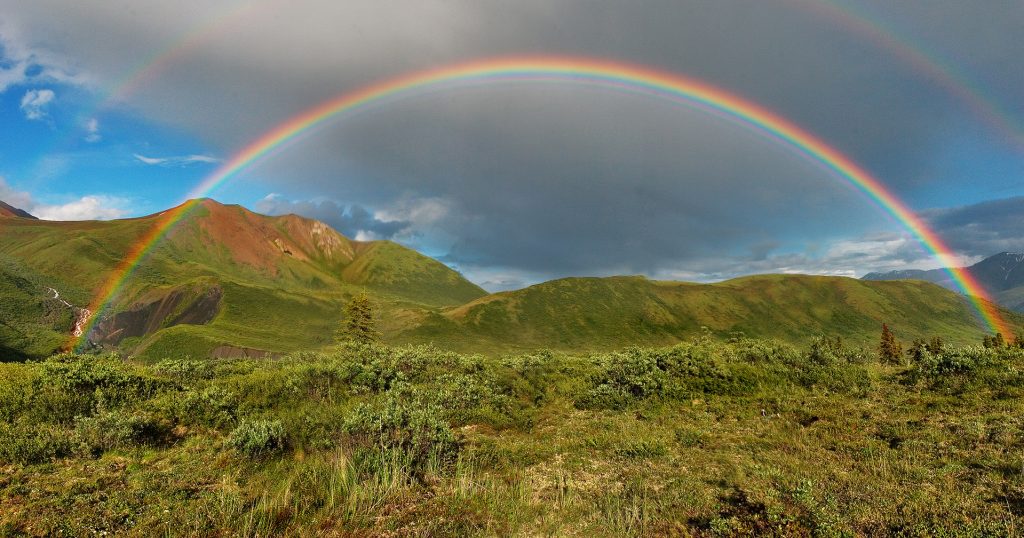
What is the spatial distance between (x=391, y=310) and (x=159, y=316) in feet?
208

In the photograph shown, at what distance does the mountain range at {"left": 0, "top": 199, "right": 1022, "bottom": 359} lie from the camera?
102 metres

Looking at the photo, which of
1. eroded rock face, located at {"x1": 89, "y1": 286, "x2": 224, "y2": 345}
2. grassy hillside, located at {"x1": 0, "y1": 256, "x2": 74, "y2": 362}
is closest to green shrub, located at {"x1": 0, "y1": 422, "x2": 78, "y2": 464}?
grassy hillside, located at {"x1": 0, "y1": 256, "x2": 74, "y2": 362}

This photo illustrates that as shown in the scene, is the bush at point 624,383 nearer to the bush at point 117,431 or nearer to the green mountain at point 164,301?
the bush at point 117,431

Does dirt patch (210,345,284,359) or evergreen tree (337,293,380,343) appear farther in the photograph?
dirt patch (210,345,284,359)

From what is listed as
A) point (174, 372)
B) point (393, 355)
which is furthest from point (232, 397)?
point (393, 355)

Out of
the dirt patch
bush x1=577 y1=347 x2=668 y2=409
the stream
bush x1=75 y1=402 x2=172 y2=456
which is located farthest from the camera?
the stream

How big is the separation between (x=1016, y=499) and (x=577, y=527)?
22.5ft

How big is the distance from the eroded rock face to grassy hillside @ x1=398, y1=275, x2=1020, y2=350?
200 feet

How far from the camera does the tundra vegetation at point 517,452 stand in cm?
669

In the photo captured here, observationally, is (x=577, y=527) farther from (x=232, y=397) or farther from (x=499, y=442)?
(x=232, y=397)

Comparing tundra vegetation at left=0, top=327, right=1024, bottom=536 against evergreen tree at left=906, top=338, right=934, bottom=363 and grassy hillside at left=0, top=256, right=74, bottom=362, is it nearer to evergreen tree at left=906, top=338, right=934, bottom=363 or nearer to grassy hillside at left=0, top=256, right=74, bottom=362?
evergreen tree at left=906, top=338, right=934, bottom=363

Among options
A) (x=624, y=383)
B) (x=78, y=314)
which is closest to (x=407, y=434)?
(x=624, y=383)

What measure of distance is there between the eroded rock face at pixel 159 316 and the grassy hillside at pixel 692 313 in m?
60.9

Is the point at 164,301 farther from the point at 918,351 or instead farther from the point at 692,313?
the point at 692,313
